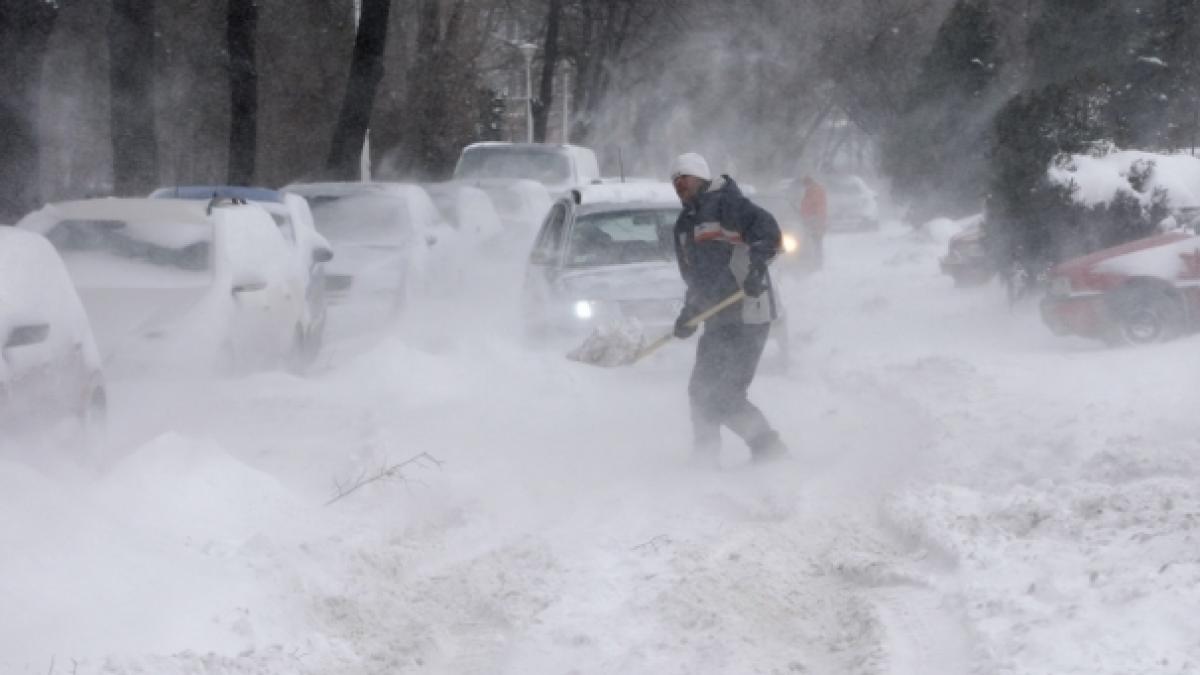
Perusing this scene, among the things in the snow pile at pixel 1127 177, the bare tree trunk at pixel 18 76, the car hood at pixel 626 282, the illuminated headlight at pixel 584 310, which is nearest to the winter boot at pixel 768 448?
the car hood at pixel 626 282

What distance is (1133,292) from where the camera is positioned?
13.4m

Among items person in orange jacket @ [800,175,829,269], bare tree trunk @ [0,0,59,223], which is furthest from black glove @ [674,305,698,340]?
person in orange jacket @ [800,175,829,269]

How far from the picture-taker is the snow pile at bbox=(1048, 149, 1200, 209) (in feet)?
48.5

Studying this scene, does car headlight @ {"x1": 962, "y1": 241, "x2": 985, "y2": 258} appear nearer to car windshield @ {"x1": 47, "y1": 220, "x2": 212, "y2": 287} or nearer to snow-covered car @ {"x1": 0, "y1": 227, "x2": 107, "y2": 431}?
car windshield @ {"x1": 47, "y1": 220, "x2": 212, "y2": 287}

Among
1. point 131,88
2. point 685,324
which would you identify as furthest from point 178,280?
point 131,88

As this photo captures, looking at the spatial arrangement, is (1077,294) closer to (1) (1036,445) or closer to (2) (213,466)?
(1) (1036,445)

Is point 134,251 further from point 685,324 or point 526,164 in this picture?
point 526,164

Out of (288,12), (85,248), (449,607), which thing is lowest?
(449,607)

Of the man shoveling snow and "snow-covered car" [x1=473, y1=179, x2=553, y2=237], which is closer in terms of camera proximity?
the man shoveling snow

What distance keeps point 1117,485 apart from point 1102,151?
27.5 feet

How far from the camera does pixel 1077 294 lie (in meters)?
13.6

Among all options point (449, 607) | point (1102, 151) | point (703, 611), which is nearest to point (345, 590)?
point (449, 607)

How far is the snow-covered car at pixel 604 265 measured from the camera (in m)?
Result: 11.7

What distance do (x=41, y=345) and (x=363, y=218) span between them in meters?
10.2
